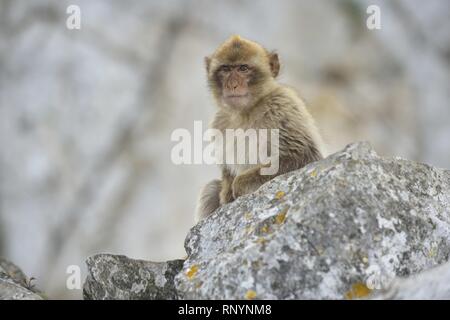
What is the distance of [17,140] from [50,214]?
1.45 meters

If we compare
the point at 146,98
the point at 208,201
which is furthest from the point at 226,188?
the point at 146,98

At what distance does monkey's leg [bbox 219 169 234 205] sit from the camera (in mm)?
5188

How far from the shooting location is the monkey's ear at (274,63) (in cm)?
540

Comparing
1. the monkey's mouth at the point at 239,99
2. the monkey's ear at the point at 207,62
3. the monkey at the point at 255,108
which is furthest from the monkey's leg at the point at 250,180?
the monkey's ear at the point at 207,62

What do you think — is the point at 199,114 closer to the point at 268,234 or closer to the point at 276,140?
the point at 276,140

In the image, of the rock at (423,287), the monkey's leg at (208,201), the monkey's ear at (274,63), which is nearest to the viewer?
the rock at (423,287)

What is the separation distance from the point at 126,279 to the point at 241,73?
193cm

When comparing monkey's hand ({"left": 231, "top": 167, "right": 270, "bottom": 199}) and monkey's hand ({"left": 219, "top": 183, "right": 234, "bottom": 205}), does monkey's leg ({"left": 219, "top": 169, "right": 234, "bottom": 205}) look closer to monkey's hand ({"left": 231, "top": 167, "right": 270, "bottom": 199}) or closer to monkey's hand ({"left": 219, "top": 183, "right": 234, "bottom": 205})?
monkey's hand ({"left": 219, "top": 183, "right": 234, "bottom": 205})

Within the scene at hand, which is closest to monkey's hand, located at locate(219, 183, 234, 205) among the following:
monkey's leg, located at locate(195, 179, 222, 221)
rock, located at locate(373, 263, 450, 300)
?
monkey's leg, located at locate(195, 179, 222, 221)

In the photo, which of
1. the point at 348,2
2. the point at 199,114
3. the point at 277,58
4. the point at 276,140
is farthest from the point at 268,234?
the point at 348,2

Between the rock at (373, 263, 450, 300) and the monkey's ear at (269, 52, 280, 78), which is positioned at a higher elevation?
the monkey's ear at (269, 52, 280, 78)

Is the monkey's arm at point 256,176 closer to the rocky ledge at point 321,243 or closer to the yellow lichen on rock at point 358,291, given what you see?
the rocky ledge at point 321,243

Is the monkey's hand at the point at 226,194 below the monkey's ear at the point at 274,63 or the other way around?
below

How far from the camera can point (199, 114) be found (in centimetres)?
1230
